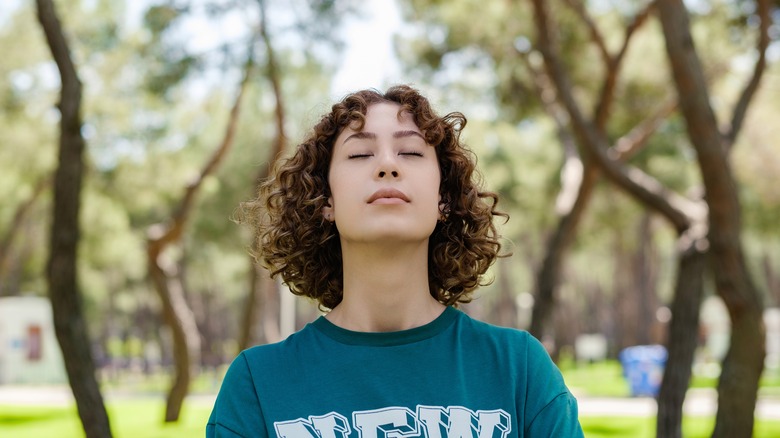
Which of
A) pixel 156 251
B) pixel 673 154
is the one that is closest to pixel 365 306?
pixel 156 251

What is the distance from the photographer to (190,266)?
123ft

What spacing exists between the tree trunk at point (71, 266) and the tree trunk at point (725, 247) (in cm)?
392

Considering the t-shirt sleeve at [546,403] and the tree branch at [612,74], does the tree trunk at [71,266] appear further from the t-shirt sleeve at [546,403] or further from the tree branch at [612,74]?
the tree branch at [612,74]

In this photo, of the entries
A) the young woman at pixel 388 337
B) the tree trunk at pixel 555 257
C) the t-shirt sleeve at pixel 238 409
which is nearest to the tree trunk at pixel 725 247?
the tree trunk at pixel 555 257

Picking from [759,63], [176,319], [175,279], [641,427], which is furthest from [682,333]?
[175,279]

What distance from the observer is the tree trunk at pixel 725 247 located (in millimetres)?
6820

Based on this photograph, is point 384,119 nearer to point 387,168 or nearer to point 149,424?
point 387,168

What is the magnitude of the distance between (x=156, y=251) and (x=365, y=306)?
11868mm

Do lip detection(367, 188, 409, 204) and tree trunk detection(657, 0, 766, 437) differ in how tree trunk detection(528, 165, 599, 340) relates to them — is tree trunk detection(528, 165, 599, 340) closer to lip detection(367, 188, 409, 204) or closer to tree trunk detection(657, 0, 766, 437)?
tree trunk detection(657, 0, 766, 437)

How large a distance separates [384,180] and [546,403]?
0.51m

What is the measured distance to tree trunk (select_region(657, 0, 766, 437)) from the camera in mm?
6820

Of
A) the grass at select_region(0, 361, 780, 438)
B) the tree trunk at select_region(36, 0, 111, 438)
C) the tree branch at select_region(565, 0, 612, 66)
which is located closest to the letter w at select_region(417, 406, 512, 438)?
the tree trunk at select_region(36, 0, 111, 438)

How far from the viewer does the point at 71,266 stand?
623 cm

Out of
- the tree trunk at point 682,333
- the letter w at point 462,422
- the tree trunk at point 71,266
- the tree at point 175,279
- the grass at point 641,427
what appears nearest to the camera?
the letter w at point 462,422
